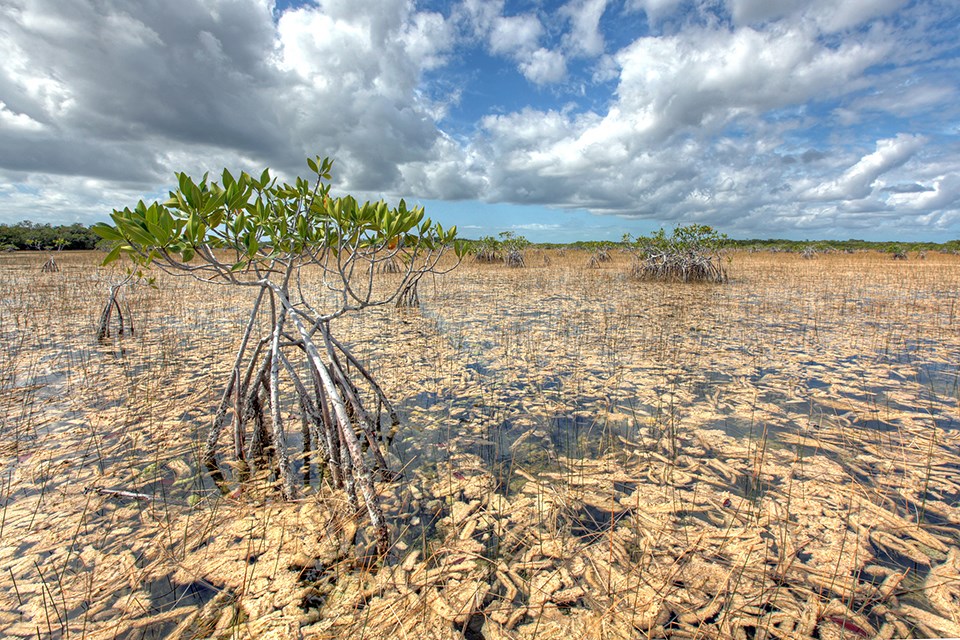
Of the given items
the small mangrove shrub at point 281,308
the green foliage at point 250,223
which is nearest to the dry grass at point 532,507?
the small mangrove shrub at point 281,308

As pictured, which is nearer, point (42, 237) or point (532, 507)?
point (532, 507)


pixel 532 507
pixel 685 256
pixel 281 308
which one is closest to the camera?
pixel 532 507

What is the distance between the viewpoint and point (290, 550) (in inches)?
82.6

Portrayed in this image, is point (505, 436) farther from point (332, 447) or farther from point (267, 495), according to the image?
point (267, 495)

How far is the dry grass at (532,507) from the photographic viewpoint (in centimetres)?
175

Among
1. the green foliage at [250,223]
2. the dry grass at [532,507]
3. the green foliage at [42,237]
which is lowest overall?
the dry grass at [532,507]

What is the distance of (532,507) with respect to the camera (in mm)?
2465

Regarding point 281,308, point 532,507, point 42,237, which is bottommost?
point 532,507

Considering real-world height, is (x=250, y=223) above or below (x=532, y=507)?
above

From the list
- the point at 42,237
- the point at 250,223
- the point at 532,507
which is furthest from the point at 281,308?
the point at 42,237

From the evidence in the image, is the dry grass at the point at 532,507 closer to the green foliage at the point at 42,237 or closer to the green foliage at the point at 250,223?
the green foliage at the point at 250,223

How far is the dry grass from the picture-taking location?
5.75ft

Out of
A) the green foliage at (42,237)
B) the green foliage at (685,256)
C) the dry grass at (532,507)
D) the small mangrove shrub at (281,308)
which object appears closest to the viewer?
the dry grass at (532,507)

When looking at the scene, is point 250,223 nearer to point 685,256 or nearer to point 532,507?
point 532,507
